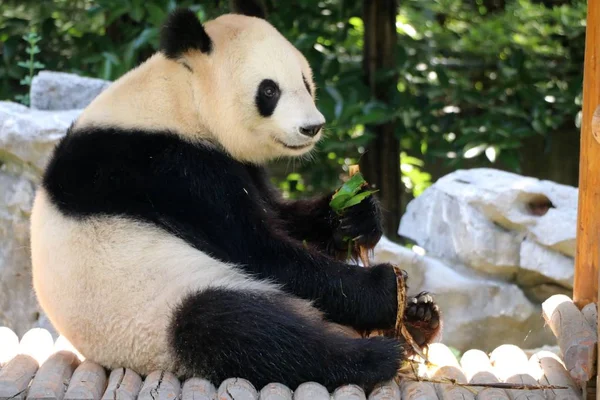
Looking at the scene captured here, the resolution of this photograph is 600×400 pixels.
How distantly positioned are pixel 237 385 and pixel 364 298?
642 millimetres

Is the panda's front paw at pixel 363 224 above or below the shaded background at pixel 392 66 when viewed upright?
above

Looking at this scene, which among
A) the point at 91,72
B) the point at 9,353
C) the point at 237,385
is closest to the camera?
the point at 237,385

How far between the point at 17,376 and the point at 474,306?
335 centimetres

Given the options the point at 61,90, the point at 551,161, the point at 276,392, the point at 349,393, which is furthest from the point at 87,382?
the point at 551,161

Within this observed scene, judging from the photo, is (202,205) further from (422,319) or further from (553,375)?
(553,375)

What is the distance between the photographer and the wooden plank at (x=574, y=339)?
3.19 metres

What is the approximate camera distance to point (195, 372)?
3.15 metres

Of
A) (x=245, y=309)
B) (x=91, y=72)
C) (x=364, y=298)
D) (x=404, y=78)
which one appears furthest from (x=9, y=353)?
(x=404, y=78)

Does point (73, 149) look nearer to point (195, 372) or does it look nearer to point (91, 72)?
point (195, 372)

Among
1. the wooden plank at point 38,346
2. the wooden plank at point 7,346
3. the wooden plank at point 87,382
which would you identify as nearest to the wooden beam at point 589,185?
the wooden plank at point 87,382

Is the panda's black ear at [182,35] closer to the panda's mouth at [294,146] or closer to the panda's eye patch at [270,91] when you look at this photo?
the panda's eye patch at [270,91]

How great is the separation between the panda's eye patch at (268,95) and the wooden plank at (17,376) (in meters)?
1.33

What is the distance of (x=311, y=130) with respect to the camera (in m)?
3.42

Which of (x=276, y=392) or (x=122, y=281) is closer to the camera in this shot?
(x=276, y=392)
